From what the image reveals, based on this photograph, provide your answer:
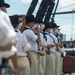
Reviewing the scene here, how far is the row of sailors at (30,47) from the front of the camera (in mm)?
3066

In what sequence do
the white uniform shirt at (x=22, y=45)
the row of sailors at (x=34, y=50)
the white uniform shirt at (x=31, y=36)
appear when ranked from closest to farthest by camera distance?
A: the white uniform shirt at (x=22, y=45) < the row of sailors at (x=34, y=50) < the white uniform shirt at (x=31, y=36)

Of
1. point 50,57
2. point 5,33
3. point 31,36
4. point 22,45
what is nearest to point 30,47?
point 31,36

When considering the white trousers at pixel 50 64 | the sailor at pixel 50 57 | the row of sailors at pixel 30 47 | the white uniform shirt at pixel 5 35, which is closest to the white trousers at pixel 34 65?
the row of sailors at pixel 30 47

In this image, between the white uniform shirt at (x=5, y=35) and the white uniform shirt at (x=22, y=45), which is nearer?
the white uniform shirt at (x=5, y=35)

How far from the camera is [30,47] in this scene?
24.2 feet

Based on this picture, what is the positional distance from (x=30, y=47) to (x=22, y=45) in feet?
2.28

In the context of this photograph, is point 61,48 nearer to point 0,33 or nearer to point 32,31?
point 32,31

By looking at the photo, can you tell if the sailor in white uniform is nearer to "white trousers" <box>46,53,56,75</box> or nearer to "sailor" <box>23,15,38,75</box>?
"sailor" <box>23,15,38,75</box>

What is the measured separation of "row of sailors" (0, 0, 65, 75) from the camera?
3.07 m

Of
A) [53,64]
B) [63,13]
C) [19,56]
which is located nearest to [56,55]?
[53,64]

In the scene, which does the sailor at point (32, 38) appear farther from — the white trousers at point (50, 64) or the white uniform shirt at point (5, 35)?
the white uniform shirt at point (5, 35)

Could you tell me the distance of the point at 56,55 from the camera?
36.7 feet

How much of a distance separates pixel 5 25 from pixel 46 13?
664 inches

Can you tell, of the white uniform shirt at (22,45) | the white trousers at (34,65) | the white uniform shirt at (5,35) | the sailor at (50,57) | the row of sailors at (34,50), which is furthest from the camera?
the sailor at (50,57)
